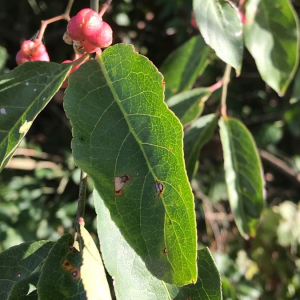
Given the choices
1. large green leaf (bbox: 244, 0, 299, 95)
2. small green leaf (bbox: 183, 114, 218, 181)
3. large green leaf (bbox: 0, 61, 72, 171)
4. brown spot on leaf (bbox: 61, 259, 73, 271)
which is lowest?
small green leaf (bbox: 183, 114, 218, 181)

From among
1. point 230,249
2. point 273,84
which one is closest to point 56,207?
point 230,249

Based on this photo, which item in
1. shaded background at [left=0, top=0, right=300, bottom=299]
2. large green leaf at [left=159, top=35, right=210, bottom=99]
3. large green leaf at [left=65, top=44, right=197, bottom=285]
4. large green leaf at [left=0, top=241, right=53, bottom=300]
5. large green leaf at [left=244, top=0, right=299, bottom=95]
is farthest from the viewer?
shaded background at [left=0, top=0, right=300, bottom=299]

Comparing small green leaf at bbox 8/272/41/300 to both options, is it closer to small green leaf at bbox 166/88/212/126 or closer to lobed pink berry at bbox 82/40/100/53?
lobed pink berry at bbox 82/40/100/53

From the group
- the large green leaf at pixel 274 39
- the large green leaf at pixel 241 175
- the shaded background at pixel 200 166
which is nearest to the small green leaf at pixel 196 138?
the large green leaf at pixel 241 175

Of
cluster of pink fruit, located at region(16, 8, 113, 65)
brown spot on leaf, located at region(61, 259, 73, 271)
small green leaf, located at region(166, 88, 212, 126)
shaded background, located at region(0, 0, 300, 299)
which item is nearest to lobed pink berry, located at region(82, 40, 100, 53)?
cluster of pink fruit, located at region(16, 8, 113, 65)

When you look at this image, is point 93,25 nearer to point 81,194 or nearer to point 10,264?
point 81,194

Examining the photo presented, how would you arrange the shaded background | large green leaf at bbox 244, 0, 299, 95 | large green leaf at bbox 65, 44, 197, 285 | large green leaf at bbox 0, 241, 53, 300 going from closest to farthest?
large green leaf at bbox 65, 44, 197, 285
large green leaf at bbox 0, 241, 53, 300
large green leaf at bbox 244, 0, 299, 95
the shaded background

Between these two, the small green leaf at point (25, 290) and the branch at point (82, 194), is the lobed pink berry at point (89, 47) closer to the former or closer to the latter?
the branch at point (82, 194)

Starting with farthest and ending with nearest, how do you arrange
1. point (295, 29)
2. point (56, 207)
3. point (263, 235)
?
point (263, 235) → point (56, 207) → point (295, 29)
